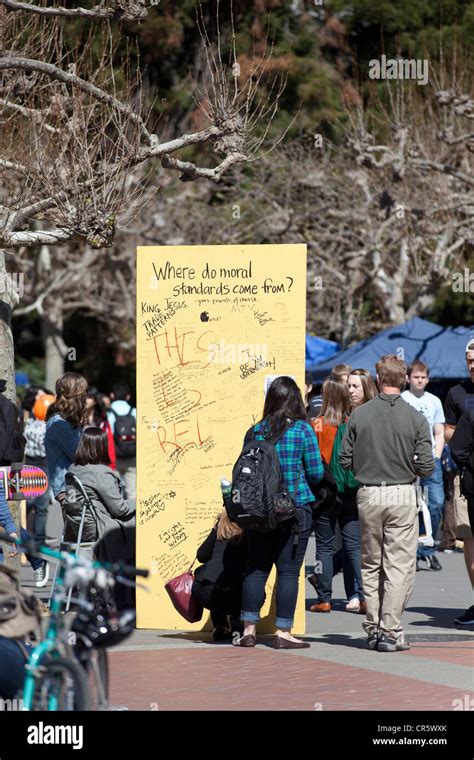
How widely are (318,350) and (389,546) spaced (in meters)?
15.1

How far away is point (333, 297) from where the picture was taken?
29031 mm

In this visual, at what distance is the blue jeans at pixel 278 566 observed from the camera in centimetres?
863

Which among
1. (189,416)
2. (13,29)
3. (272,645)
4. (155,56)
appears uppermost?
A: (155,56)

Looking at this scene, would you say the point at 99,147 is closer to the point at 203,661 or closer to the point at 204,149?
the point at 203,661

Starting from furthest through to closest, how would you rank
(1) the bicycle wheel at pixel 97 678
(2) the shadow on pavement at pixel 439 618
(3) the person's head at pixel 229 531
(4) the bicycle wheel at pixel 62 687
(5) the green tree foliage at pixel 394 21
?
(5) the green tree foliage at pixel 394 21
(2) the shadow on pavement at pixel 439 618
(3) the person's head at pixel 229 531
(1) the bicycle wheel at pixel 97 678
(4) the bicycle wheel at pixel 62 687

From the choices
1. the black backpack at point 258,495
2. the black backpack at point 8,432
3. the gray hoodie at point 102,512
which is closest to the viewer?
the black backpack at point 258,495

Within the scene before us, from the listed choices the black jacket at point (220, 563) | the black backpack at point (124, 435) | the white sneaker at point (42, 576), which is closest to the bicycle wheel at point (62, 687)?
the black jacket at point (220, 563)

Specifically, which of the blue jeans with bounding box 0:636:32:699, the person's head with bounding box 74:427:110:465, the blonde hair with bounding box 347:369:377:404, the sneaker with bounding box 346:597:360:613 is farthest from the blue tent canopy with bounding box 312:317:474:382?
the blue jeans with bounding box 0:636:32:699

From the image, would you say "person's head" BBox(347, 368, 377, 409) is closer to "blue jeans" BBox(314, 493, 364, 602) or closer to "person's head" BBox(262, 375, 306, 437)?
"blue jeans" BBox(314, 493, 364, 602)

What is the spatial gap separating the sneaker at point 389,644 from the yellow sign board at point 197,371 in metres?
0.82

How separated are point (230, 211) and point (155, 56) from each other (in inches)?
203

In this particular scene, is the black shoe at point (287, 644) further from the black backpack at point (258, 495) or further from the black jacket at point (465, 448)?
the black jacket at point (465, 448)

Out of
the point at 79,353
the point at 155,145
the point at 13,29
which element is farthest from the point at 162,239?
the point at 155,145

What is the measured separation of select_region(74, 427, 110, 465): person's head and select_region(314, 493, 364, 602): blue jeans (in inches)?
78.3
